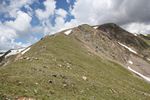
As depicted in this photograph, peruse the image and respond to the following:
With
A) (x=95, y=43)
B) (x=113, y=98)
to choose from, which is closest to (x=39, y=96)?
(x=113, y=98)

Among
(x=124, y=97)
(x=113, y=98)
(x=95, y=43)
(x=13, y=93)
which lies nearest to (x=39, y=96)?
(x=13, y=93)

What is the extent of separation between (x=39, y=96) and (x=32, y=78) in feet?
18.3

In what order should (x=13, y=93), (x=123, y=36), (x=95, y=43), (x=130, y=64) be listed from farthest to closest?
1. (x=123, y=36)
2. (x=130, y=64)
3. (x=95, y=43)
4. (x=13, y=93)

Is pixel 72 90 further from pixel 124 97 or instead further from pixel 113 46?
pixel 113 46

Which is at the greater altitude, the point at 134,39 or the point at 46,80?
the point at 134,39

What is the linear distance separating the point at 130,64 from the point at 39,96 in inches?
3511

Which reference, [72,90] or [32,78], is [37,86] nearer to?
[32,78]

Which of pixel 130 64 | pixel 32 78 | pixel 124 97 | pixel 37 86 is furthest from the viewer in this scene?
pixel 130 64

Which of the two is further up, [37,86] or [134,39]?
[134,39]

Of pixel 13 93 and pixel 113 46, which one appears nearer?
pixel 13 93

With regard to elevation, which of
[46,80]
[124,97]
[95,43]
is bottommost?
[124,97]

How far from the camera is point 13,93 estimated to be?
27.5 m

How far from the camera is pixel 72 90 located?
3431 centimetres

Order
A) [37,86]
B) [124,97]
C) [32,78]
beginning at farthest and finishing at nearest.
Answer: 1. [124,97]
2. [32,78]
3. [37,86]
